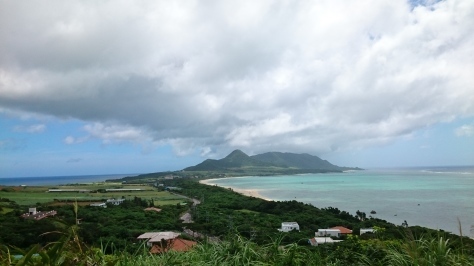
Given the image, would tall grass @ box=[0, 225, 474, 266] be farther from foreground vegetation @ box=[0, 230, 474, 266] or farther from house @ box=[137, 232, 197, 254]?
house @ box=[137, 232, 197, 254]

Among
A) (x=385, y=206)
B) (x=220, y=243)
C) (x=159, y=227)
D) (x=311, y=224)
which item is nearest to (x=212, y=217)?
(x=159, y=227)

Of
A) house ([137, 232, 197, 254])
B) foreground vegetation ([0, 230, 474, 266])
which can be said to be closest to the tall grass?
foreground vegetation ([0, 230, 474, 266])

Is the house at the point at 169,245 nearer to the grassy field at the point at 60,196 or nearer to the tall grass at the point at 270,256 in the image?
the tall grass at the point at 270,256

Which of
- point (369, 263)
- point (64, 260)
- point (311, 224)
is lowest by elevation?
point (311, 224)

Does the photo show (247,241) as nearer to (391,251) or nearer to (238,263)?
(238,263)

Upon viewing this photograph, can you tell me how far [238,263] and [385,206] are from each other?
3944 cm

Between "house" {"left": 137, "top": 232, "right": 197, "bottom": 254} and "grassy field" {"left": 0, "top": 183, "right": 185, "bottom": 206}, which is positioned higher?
"house" {"left": 137, "top": 232, "right": 197, "bottom": 254}

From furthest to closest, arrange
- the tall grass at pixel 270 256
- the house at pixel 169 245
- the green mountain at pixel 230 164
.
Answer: the green mountain at pixel 230 164 < the house at pixel 169 245 < the tall grass at pixel 270 256

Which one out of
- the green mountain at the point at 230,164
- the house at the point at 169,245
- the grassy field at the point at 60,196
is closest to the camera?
the house at the point at 169,245

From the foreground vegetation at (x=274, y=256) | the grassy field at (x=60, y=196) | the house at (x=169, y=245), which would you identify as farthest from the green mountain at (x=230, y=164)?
the foreground vegetation at (x=274, y=256)

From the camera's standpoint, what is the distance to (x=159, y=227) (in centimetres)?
2697

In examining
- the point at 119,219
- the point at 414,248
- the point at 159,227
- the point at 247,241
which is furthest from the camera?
the point at 119,219

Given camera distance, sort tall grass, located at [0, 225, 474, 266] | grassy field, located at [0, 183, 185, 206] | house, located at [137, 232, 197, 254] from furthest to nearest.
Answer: grassy field, located at [0, 183, 185, 206], house, located at [137, 232, 197, 254], tall grass, located at [0, 225, 474, 266]

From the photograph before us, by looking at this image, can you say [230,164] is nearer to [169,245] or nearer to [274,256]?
[169,245]
